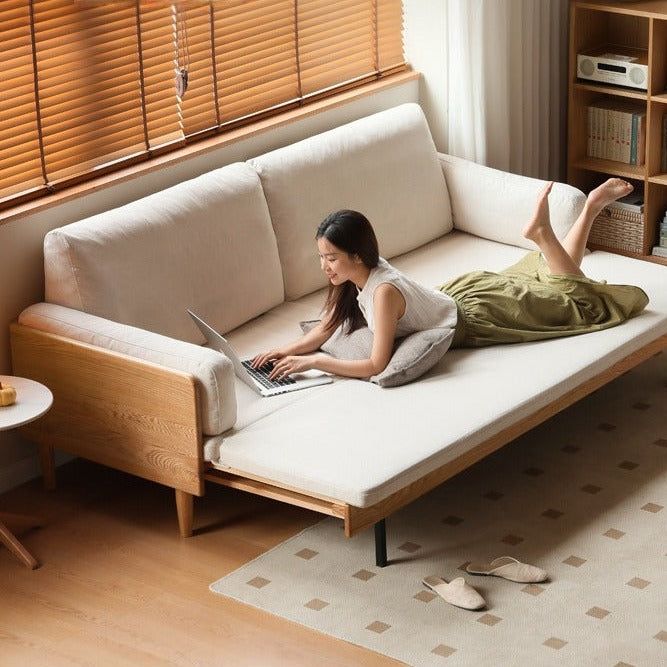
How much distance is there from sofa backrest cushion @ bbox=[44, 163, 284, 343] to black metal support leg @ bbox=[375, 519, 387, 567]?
91 cm

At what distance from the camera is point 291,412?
3.79m

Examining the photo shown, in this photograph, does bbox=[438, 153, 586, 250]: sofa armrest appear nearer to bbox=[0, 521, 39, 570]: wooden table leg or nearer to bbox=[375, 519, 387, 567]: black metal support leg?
bbox=[375, 519, 387, 567]: black metal support leg

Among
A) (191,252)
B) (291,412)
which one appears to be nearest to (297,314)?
(191,252)

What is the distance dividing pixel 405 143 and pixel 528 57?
0.77m

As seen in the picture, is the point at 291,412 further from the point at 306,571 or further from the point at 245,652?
the point at 245,652

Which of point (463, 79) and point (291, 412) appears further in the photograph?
point (463, 79)

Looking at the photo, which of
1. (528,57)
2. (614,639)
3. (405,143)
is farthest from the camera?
(528,57)

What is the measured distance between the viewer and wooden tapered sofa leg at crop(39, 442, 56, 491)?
4.14 meters

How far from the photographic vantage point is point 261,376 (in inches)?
158

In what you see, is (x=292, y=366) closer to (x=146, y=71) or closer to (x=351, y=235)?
(x=351, y=235)

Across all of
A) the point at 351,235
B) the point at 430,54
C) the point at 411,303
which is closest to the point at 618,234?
the point at 430,54

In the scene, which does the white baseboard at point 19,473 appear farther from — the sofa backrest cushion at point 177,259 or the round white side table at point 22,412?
the sofa backrest cushion at point 177,259

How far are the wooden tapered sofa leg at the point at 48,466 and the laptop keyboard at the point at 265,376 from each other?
63 centimetres

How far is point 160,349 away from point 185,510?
0.45m
